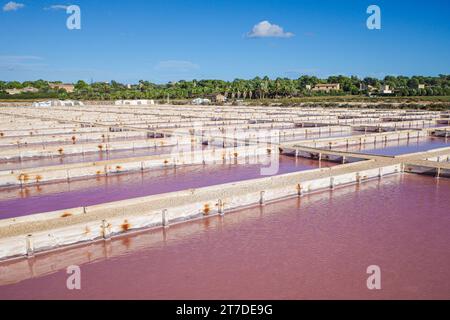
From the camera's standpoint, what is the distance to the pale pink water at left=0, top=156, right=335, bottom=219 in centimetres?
698

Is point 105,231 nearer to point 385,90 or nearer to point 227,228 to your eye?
point 227,228

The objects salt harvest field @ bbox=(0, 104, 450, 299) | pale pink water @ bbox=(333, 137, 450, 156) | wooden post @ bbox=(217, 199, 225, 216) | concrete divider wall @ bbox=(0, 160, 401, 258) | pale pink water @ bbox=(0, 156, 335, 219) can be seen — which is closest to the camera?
salt harvest field @ bbox=(0, 104, 450, 299)

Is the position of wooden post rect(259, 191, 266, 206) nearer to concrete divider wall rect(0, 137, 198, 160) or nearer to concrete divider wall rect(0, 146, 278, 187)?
concrete divider wall rect(0, 146, 278, 187)

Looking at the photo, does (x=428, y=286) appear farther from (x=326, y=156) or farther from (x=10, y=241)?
(x=326, y=156)

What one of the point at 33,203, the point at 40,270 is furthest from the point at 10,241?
the point at 33,203

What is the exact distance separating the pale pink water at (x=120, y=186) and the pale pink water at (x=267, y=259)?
2085 millimetres

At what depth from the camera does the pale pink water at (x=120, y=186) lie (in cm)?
698

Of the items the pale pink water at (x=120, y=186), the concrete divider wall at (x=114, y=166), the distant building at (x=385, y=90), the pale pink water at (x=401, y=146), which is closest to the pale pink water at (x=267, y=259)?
the pale pink water at (x=120, y=186)

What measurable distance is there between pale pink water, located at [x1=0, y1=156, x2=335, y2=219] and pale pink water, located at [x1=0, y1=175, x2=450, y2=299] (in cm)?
208

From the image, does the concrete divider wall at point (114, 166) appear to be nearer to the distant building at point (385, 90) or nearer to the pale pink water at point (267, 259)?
the pale pink water at point (267, 259)

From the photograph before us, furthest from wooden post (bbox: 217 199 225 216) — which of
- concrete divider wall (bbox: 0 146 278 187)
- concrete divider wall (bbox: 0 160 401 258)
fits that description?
concrete divider wall (bbox: 0 146 278 187)

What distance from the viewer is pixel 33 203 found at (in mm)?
7070

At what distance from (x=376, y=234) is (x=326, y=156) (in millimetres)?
5061
